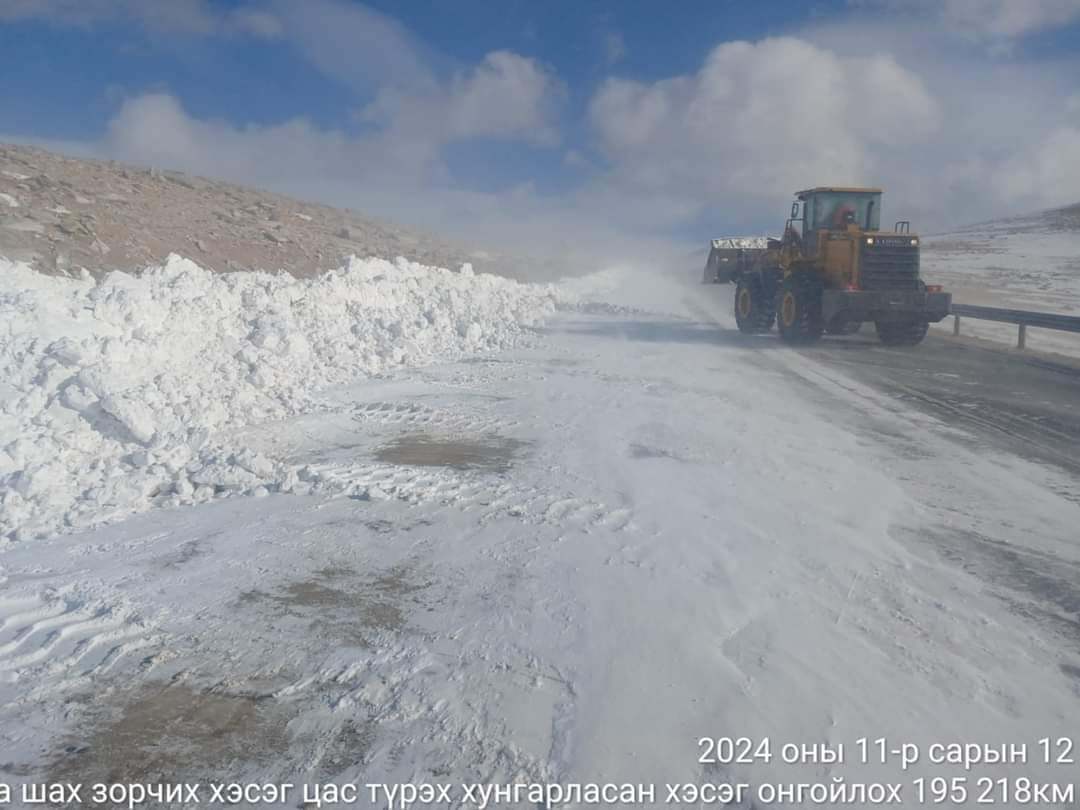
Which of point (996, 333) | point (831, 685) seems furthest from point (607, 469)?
point (996, 333)

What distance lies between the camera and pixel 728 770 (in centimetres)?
329

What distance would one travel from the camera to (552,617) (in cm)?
448

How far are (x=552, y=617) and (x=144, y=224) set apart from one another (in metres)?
19.0

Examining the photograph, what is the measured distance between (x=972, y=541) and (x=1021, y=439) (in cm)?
346

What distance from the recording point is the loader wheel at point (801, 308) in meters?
15.9

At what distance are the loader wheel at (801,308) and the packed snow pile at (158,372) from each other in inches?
241

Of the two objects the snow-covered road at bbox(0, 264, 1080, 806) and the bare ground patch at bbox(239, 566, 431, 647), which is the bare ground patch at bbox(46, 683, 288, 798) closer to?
the snow-covered road at bbox(0, 264, 1080, 806)

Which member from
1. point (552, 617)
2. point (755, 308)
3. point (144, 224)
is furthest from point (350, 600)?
point (144, 224)

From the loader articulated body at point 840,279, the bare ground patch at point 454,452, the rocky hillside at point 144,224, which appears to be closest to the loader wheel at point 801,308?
the loader articulated body at point 840,279

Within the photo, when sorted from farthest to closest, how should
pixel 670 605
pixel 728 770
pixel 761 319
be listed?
pixel 761 319 < pixel 670 605 < pixel 728 770

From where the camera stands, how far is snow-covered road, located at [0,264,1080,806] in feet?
11.2

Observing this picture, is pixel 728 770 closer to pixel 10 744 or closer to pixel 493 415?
pixel 10 744

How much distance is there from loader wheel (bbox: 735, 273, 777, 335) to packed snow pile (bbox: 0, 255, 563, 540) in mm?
6688

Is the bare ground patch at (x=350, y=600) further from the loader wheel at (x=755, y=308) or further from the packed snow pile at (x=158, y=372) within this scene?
the loader wheel at (x=755, y=308)
